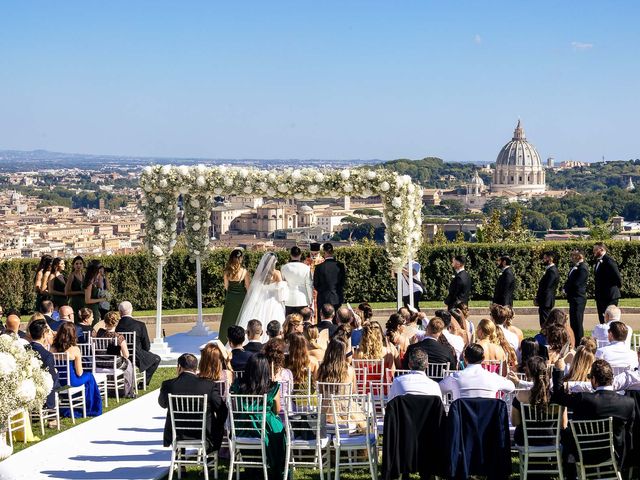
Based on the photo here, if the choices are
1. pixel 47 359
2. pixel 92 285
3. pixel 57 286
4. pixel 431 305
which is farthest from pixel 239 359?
pixel 431 305

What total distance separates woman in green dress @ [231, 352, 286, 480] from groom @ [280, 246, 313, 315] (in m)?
7.34

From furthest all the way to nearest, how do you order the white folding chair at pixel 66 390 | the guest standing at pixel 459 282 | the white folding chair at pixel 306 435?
the guest standing at pixel 459 282, the white folding chair at pixel 66 390, the white folding chair at pixel 306 435

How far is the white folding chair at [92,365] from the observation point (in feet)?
37.7

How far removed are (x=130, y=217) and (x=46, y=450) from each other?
556 feet

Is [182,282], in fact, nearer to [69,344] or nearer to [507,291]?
[507,291]

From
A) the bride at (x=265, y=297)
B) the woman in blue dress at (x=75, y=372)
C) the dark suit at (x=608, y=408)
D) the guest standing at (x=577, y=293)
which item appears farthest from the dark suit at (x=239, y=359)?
the guest standing at (x=577, y=293)

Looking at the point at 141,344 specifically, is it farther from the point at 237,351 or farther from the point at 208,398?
the point at 208,398

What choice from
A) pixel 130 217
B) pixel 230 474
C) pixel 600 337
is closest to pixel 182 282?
pixel 600 337

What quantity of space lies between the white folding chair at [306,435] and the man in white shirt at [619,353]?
250 centimetres

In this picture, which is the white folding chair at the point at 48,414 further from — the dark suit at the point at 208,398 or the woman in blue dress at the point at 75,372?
the dark suit at the point at 208,398

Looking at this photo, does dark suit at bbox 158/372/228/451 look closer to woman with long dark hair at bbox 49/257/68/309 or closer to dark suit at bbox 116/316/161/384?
dark suit at bbox 116/316/161/384

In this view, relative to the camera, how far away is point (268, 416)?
8.46 metres

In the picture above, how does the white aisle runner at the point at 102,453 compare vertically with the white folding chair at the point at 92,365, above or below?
below

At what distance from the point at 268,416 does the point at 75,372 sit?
3333 millimetres
